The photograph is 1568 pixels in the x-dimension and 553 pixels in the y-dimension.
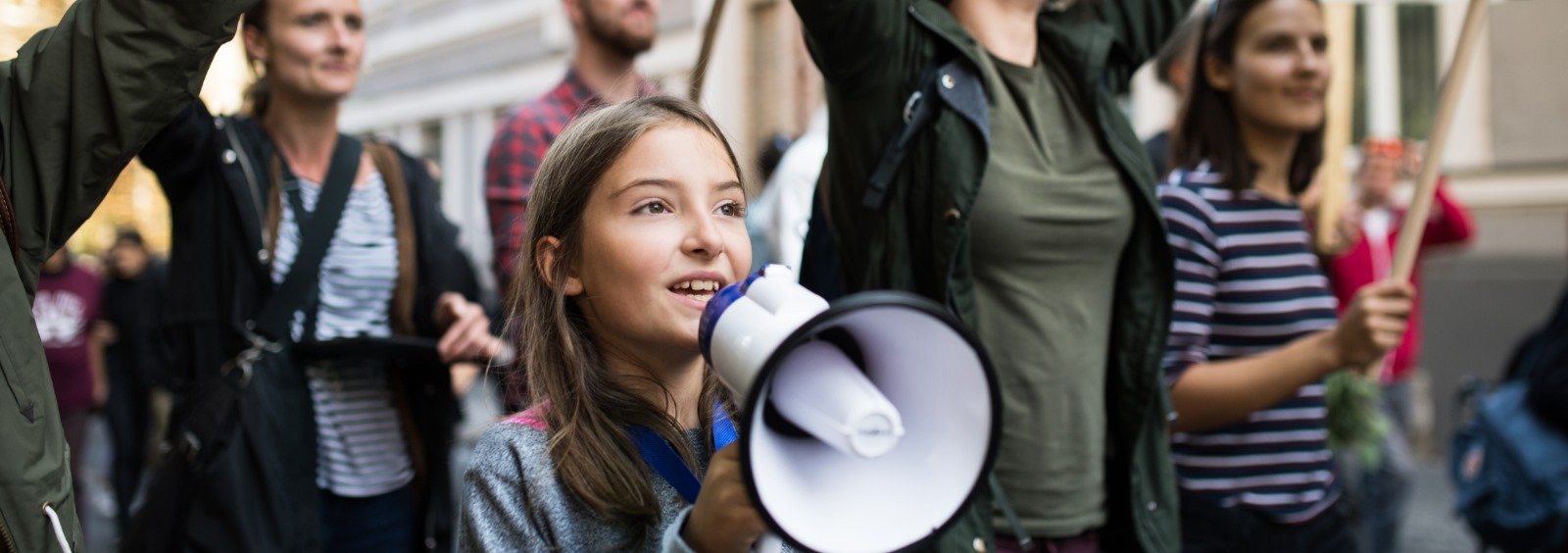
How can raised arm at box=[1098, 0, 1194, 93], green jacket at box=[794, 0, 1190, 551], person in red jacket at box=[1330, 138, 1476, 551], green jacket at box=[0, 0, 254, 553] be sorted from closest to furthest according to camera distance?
green jacket at box=[0, 0, 254, 553] < green jacket at box=[794, 0, 1190, 551] < raised arm at box=[1098, 0, 1194, 93] < person in red jacket at box=[1330, 138, 1476, 551]

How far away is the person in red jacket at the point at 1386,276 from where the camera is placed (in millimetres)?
5238

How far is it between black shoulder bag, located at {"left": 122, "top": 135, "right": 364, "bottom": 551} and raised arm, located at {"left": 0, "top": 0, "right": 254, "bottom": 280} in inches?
40.9

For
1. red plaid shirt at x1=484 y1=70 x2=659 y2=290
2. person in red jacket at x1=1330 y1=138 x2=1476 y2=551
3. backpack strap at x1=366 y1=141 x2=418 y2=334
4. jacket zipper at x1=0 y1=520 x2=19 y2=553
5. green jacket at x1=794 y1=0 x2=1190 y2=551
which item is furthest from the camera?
person in red jacket at x1=1330 y1=138 x2=1476 y2=551

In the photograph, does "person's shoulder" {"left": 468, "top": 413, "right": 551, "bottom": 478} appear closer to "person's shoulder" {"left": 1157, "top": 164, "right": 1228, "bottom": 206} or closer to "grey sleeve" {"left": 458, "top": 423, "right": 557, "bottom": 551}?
"grey sleeve" {"left": 458, "top": 423, "right": 557, "bottom": 551}

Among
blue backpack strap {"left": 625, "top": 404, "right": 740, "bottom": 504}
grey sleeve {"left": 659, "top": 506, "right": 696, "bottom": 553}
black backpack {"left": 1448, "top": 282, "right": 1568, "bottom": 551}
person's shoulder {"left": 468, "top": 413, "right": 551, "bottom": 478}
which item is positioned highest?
grey sleeve {"left": 659, "top": 506, "right": 696, "bottom": 553}

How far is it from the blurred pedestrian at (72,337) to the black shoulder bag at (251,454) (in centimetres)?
462

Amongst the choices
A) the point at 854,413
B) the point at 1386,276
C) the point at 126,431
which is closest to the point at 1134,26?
the point at 854,413

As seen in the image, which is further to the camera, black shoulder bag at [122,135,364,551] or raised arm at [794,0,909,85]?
black shoulder bag at [122,135,364,551]

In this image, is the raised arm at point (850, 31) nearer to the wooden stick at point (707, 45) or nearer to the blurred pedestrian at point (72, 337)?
the wooden stick at point (707, 45)

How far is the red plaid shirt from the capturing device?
3574 millimetres

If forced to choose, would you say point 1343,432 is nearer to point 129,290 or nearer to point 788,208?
point 788,208

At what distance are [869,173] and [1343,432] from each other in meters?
2.07

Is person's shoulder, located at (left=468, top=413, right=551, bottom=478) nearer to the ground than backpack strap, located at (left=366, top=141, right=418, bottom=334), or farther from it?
farther from it

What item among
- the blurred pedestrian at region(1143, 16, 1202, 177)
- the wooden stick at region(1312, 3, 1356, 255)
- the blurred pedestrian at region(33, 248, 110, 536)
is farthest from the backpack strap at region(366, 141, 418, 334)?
the blurred pedestrian at region(33, 248, 110, 536)
